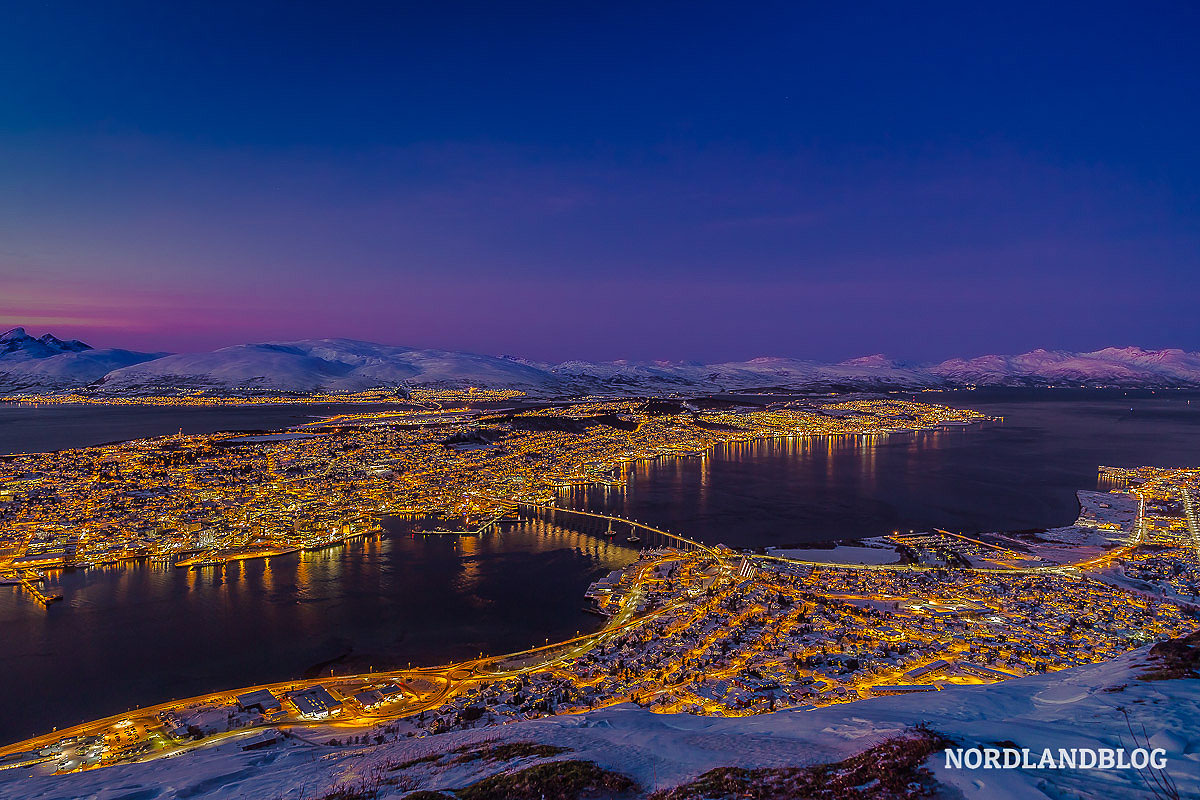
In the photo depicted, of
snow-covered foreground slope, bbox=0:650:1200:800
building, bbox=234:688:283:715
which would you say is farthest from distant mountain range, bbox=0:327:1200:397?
snow-covered foreground slope, bbox=0:650:1200:800

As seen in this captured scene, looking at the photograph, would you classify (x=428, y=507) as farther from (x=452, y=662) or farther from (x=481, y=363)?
(x=481, y=363)

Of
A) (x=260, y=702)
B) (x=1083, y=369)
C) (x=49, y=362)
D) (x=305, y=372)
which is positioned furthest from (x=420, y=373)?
(x=1083, y=369)

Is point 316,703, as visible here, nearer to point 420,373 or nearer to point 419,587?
point 419,587

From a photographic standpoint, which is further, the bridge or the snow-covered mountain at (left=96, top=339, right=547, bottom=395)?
the snow-covered mountain at (left=96, top=339, right=547, bottom=395)

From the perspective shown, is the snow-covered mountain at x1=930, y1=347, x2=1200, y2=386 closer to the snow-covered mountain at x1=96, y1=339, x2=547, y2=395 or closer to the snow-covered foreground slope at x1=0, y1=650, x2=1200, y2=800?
the snow-covered mountain at x1=96, y1=339, x2=547, y2=395

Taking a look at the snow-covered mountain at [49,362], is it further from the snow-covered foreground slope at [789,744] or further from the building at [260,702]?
the snow-covered foreground slope at [789,744]

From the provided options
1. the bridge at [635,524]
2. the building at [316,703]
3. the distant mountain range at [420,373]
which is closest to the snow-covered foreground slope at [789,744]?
the building at [316,703]

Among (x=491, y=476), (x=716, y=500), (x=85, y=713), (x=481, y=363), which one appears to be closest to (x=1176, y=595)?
(x=716, y=500)
